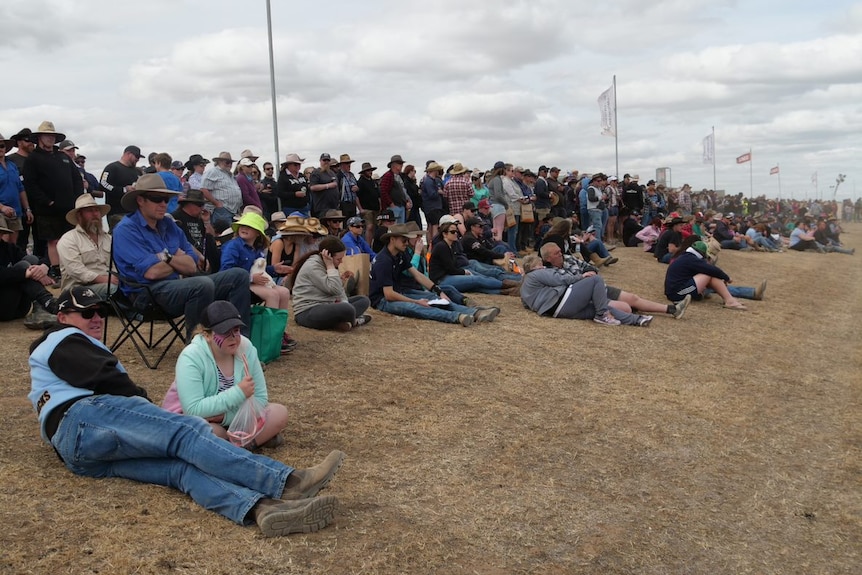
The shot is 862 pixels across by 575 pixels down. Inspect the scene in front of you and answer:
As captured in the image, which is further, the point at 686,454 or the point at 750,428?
the point at 750,428

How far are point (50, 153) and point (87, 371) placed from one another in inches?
239

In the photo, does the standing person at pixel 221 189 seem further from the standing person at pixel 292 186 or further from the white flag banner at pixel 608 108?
the white flag banner at pixel 608 108

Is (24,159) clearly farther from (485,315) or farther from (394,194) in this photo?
(394,194)

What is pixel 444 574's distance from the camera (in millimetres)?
4062

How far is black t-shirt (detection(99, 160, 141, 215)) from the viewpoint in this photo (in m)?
10.9

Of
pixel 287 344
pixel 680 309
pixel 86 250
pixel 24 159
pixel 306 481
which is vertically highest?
pixel 24 159

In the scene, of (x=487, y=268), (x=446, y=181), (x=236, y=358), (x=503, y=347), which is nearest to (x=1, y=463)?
(x=236, y=358)

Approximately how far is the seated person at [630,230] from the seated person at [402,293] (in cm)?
1276

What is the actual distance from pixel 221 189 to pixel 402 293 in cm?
322

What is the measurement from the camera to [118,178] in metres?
11.0

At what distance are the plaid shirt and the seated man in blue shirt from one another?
29.0ft

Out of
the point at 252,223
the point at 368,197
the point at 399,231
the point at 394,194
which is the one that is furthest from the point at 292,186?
the point at 252,223

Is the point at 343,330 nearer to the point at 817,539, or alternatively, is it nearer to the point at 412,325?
the point at 412,325

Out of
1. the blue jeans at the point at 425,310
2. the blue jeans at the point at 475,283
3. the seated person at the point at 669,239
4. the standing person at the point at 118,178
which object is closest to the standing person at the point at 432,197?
the blue jeans at the point at 475,283
